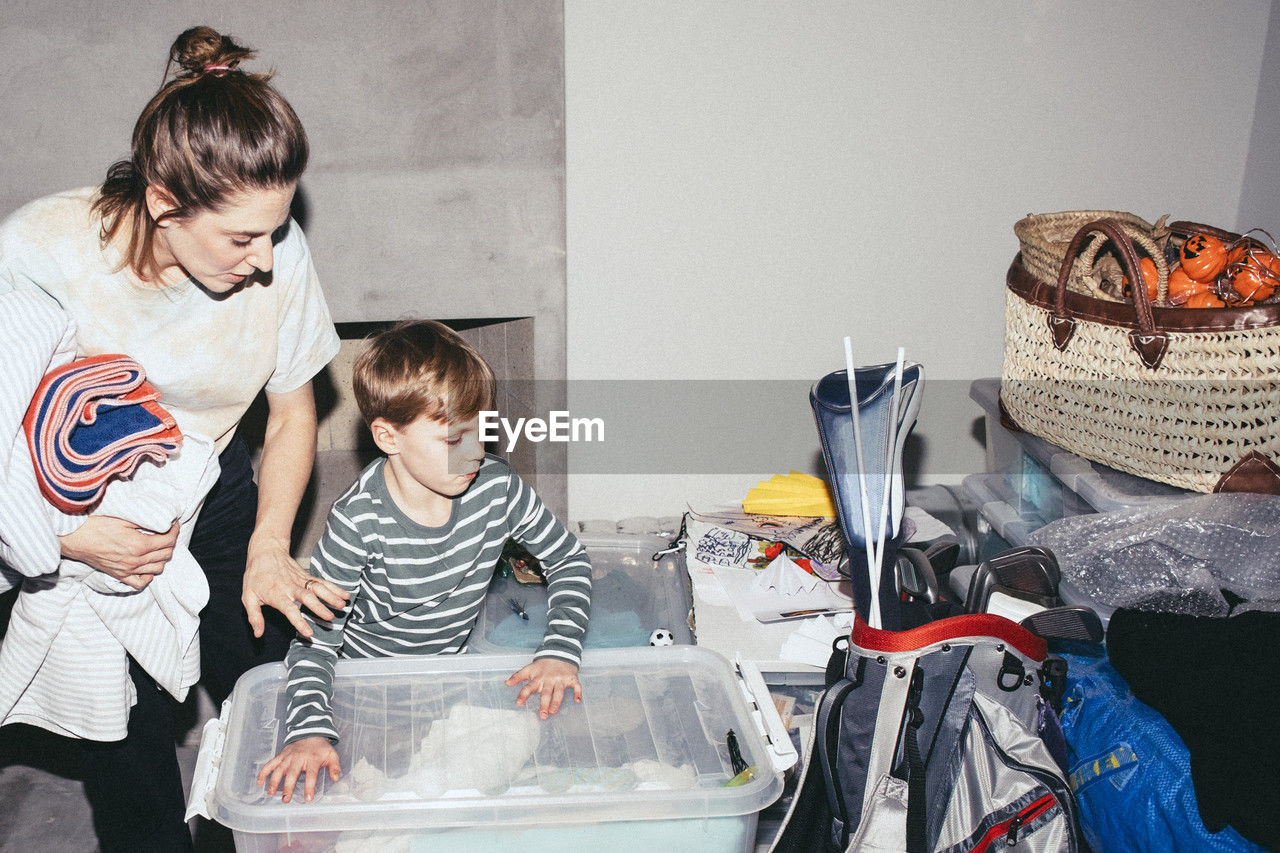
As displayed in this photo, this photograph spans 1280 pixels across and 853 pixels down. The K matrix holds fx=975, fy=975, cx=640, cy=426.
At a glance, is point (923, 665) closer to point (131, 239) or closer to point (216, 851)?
point (131, 239)

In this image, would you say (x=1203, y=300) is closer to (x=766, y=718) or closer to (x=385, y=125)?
(x=766, y=718)

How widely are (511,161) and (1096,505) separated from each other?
1153mm

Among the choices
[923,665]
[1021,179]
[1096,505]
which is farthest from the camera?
[1021,179]

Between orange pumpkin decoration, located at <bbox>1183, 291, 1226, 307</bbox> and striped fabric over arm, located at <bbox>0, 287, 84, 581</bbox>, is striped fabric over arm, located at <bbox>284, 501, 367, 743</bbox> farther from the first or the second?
orange pumpkin decoration, located at <bbox>1183, 291, 1226, 307</bbox>

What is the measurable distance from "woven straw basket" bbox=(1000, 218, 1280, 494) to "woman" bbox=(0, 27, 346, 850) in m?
1.01

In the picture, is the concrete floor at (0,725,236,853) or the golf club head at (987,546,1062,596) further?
the concrete floor at (0,725,236,853)

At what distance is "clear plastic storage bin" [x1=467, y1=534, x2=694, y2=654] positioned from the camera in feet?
5.12

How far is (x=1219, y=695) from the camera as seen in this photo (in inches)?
39.2

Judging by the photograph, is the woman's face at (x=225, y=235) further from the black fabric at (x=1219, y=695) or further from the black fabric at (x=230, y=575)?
the black fabric at (x=1219, y=695)

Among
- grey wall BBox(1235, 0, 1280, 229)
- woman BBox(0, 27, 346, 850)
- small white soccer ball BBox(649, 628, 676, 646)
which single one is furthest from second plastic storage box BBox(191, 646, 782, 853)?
grey wall BBox(1235, 0, 1280, 229)

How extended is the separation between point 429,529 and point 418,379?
0.68 feet

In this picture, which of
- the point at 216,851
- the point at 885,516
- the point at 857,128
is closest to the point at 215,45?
the point at 885,516

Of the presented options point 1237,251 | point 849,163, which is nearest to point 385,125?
point 849,163

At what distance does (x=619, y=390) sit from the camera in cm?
202
